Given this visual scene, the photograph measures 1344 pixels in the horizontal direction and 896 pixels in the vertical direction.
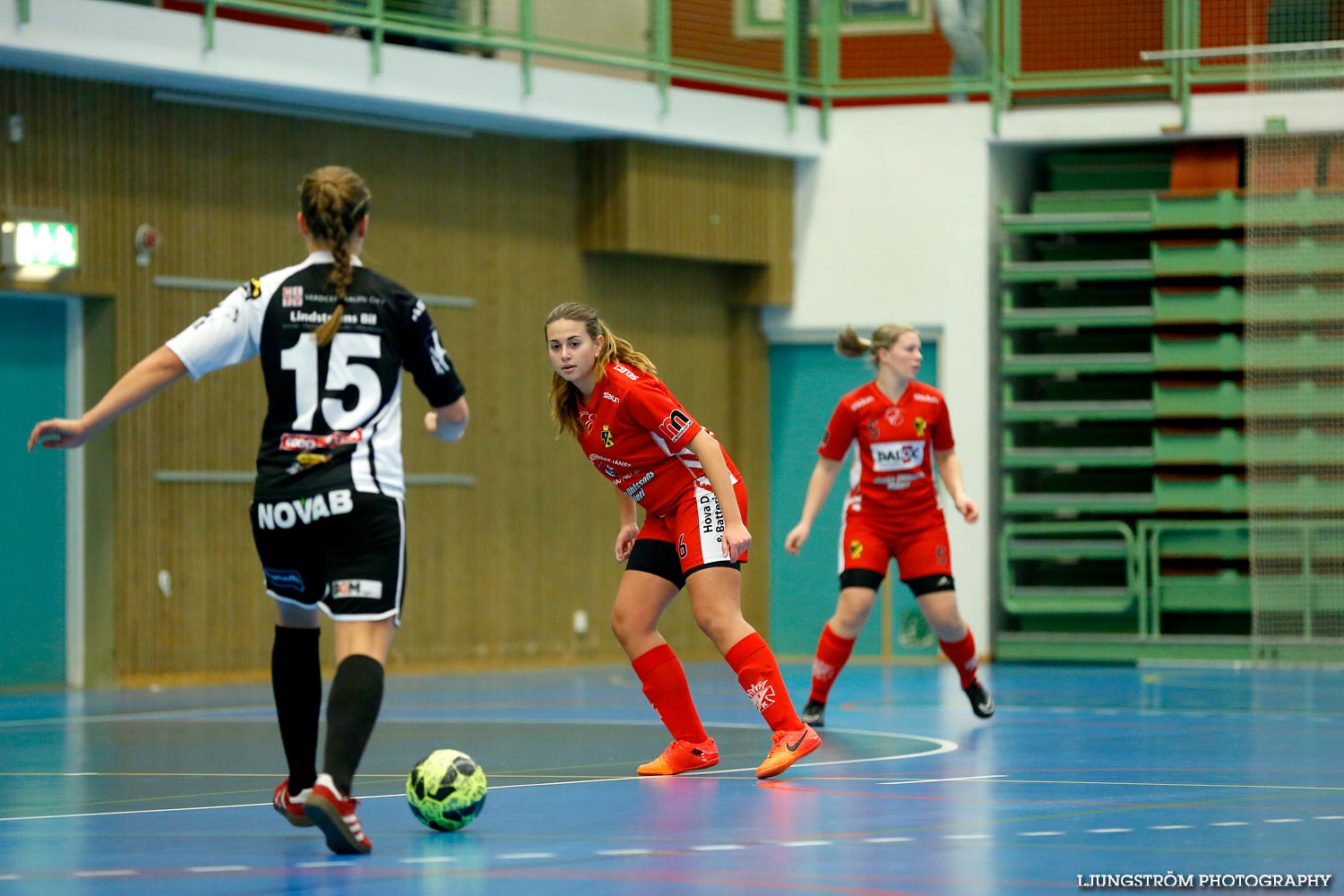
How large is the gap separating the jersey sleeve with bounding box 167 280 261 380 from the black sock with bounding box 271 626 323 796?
909mm

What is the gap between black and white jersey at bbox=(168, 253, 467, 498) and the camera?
18.3 feet

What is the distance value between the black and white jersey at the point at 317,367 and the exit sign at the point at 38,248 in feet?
27.5

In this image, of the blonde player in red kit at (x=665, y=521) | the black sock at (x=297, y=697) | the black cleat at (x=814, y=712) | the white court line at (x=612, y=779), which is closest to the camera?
the black sock at (x=297, y=697)

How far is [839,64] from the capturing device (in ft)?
59.6

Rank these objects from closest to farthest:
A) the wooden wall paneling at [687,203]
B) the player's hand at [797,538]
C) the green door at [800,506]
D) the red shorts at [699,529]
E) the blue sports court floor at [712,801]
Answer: the blue sports court floor at [712,801], the red shorts at [699,529], the player's hand at [797,538], the wooden wall paneling at [687,203], the green door at [800,506]

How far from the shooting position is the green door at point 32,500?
45.5 feet

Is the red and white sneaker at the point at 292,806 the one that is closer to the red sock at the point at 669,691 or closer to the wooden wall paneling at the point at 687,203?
the red sock at the point at 669,691

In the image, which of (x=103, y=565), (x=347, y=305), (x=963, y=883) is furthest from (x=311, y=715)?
(x=103, y=565)

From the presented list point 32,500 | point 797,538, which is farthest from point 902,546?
point 32,500

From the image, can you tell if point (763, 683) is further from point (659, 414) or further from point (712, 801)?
point (659, 414)

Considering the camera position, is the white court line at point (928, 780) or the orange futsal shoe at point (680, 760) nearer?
the white court line at point (928, 780)

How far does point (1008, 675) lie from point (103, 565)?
7151mm

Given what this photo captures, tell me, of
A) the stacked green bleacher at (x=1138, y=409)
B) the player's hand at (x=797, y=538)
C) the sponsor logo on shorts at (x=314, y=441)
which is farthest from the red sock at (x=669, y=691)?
the stacked green bleacher at (x=1138, y=409)

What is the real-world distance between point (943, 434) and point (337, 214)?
5424mm
